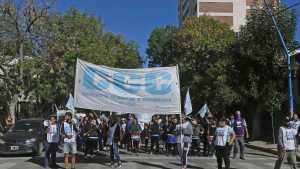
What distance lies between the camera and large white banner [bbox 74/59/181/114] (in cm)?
1880

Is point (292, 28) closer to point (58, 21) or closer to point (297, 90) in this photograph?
point (297, 90)

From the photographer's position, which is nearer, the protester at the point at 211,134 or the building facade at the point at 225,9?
the protester at the point at 211,134

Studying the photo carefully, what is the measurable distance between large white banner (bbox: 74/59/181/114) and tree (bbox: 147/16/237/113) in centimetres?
1685

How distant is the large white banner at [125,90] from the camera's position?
1880cm

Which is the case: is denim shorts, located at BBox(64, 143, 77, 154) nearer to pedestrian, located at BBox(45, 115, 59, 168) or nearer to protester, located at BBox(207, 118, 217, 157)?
pedestrian, located at BBox(45, 115, 59, 168)

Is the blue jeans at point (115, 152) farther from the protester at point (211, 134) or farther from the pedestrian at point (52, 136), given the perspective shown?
the protester at point (211, 134)

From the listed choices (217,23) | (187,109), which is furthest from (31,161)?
(217,23)

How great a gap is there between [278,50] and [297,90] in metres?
3.74

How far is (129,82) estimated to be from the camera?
1909cm

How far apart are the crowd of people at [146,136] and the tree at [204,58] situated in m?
10.4

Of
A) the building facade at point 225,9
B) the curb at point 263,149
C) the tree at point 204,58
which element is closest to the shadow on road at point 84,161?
the curb at point 263,149

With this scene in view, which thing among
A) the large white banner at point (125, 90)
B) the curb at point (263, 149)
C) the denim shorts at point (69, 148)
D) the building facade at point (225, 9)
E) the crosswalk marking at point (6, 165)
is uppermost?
the building facade at point (225, 9)

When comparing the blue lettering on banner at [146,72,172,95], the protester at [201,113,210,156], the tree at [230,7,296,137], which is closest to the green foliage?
the tree at [230,7,296,137]

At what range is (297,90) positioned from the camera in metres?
35.2
